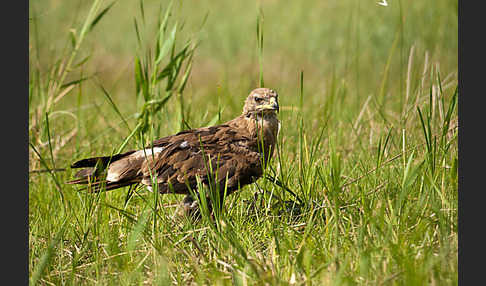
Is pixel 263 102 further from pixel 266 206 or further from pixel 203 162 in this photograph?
pixel 266 206

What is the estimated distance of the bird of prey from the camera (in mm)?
3887

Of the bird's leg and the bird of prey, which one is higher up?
the bird of prey

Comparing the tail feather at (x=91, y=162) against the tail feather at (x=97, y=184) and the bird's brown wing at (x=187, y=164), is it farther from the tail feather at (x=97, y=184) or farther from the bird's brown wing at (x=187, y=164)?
the tail feather at (x=97, y=184)

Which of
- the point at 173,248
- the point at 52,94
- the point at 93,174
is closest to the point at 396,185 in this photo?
the point at 173,248

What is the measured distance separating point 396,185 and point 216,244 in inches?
52.3

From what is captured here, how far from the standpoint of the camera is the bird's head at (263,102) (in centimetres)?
402

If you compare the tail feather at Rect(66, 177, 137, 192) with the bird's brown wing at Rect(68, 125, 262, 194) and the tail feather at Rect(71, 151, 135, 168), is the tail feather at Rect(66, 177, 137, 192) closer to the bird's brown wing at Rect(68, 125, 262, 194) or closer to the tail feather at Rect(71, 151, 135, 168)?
the bird's brown wing at Rect(68, 125, 262, 194)

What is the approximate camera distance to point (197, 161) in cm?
394

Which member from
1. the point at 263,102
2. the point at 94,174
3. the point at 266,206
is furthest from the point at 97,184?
the point at 263,102

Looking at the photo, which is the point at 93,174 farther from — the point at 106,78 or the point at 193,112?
the point at 106,78

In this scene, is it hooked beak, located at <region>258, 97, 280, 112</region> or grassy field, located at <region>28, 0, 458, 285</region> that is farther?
hooked beak, located at <region>258, 97, 280, 112</region>

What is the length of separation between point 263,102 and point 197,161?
0.66 m

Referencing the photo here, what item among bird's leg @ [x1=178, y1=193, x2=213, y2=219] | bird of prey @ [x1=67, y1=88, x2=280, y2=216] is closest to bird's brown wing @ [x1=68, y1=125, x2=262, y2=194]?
bird of prey @ [x1=67, y1=88, x2=280, y2=216]

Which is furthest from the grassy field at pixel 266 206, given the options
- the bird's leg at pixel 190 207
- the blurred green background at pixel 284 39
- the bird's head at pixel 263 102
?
the blurred green background at pixel 284 39
